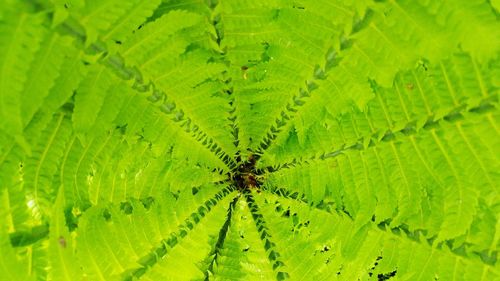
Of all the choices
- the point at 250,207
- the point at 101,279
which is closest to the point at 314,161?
the point at 250,207

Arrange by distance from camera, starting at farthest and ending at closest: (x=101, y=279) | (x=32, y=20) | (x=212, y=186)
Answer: (x=212, y=186)
(x=101, y=279)
(x=32, y=20)

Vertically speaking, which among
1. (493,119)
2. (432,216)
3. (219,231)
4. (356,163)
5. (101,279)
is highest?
(493,119)

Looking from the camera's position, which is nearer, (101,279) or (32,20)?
(32,20)

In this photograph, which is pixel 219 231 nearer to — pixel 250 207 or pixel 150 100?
pixel 250 207

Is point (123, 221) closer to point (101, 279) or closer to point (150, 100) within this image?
point (101, 279)

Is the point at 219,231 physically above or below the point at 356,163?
below

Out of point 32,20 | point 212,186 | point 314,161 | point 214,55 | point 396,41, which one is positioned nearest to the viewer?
point 32,20

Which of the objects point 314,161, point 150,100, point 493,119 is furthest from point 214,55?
point 493,119
